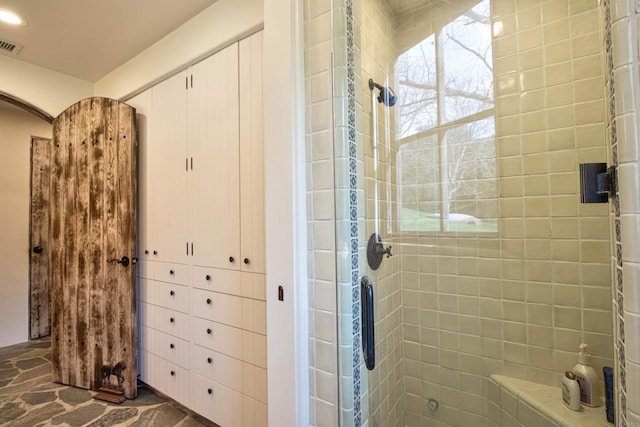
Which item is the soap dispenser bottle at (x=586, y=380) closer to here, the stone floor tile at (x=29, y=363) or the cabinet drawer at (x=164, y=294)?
the cabinet drawer at (x=164, y=294)

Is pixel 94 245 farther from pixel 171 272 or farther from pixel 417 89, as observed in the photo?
pixel 417 89

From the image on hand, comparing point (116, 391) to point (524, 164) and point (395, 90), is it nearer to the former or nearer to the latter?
point (395, 90)

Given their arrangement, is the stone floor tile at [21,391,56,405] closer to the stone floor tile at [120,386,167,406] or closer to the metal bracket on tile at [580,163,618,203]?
the stone floor tile at [120,386,167,406]

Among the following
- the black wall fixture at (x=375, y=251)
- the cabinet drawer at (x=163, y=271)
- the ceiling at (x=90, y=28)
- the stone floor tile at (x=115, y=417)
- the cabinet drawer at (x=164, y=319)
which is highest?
the ceiling at (x=90, y=28)

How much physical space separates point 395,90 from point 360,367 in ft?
4.61

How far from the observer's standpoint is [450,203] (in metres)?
1.49

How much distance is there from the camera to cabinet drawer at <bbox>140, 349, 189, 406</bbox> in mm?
1921

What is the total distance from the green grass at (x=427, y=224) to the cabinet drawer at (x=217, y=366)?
49.6 inches

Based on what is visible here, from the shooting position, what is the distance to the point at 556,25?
1.22 metres

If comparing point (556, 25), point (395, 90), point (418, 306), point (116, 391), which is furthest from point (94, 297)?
point (556, 25)

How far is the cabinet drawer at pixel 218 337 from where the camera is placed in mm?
1619

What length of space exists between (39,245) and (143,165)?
7.89ft

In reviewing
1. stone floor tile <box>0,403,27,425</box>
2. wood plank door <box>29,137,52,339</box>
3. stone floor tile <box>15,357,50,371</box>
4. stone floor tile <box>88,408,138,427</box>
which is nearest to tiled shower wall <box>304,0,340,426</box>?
stone floor tile <box>88,408,138,427</box>

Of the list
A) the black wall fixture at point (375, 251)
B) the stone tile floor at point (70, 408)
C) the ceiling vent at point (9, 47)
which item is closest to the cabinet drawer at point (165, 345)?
the stone tile floor at point (70, 408)
